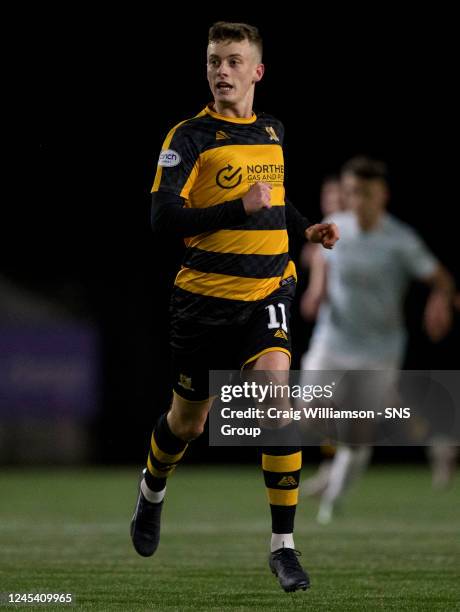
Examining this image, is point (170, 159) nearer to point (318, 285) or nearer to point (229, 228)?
point (229, 228)

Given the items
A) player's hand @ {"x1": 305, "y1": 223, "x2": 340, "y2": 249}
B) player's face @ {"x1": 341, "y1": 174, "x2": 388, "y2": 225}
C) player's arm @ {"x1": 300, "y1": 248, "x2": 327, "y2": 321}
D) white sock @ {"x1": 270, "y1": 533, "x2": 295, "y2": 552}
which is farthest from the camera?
player's face @ {"x1": 341, "y1": 174, "x2": 388, "y2": 225}

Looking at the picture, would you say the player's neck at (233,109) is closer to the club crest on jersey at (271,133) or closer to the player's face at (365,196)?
the club crest on jersey at (271,133)

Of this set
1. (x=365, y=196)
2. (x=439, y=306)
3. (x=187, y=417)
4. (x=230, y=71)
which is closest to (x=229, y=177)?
(x=230, y=71)

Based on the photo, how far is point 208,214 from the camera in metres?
5.11

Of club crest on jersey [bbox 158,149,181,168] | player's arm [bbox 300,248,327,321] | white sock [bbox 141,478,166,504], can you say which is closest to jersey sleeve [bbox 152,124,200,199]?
club crest on jersey [bbox 158,149,181,168]

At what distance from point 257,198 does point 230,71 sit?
69 cm

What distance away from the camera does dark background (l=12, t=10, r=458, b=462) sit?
14523 millimetres

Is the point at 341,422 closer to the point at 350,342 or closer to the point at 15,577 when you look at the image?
the point at 350,342

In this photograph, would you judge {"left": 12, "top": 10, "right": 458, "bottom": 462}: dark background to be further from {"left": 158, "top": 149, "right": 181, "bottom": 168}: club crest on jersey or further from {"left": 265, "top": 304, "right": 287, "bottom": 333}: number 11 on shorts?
{"left": 265, "top": 304, "right": 287, "bottom": 333}: number 11 on shorts

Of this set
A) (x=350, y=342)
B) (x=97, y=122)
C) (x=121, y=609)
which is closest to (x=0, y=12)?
(x=97, y=122)

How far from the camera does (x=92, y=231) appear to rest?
15953 millimetres

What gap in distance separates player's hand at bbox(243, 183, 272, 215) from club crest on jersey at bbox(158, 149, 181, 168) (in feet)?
1.20

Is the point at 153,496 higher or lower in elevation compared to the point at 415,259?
higher

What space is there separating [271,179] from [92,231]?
35.0ft
